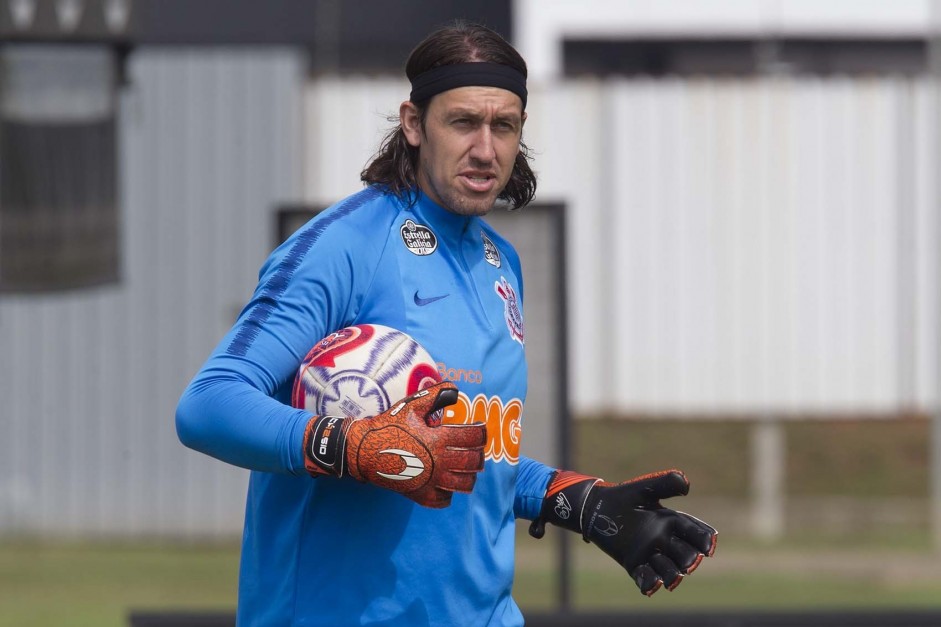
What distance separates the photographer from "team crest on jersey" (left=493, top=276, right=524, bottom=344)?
2.94 metres

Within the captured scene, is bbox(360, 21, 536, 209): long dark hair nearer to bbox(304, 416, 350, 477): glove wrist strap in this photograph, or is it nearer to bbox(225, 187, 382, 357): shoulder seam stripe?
bbox(225, 187, 382, 357): shoulder seam stripe

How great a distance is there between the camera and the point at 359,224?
2.72 meters

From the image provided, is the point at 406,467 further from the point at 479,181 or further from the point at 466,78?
the point at 466,78

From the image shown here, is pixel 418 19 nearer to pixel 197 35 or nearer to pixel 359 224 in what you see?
pixel 197 35

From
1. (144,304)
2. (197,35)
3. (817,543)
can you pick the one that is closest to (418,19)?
(197,35)

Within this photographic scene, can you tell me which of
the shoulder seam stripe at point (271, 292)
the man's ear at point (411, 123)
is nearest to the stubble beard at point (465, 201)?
the man's ear at point (411, 123)

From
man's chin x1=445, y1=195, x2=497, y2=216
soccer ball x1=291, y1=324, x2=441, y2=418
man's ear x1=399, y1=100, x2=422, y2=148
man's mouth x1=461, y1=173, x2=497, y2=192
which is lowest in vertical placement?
soccer ball x1=291, y1=324, x2=441, y2=418

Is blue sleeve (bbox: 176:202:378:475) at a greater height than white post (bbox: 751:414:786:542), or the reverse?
blue sleeve (bbox: 176:202:378:475)

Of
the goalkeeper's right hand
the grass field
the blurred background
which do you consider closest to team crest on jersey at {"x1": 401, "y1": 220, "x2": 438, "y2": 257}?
the goalkeeper's right hand

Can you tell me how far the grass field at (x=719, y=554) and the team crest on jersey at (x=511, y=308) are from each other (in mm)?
4728

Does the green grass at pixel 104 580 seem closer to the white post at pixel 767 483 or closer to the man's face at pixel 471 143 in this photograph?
the white post at pixel 767 483

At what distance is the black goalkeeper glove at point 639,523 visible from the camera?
114 inches

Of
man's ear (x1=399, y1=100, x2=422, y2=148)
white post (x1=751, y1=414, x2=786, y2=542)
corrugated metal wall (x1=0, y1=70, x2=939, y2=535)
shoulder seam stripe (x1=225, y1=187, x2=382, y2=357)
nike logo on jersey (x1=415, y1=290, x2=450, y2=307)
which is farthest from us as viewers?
white post (x1=751, y1=414, x2=786, y2=542)

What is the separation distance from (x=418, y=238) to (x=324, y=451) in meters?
0.58
